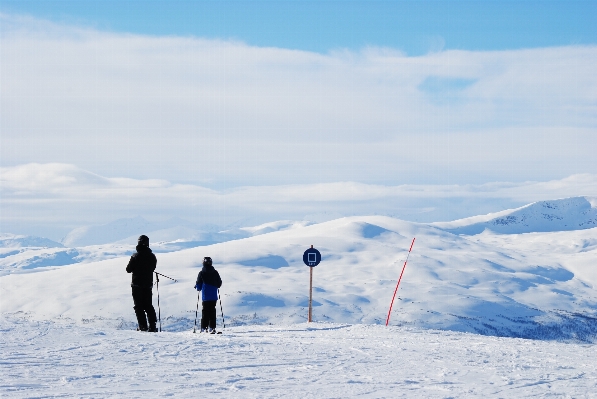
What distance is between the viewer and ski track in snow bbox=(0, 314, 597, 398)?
8477 mm

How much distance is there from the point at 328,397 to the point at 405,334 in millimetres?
9176

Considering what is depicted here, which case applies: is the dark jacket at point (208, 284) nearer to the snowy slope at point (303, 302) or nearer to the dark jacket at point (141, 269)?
the dark jacket at point (141, 269)

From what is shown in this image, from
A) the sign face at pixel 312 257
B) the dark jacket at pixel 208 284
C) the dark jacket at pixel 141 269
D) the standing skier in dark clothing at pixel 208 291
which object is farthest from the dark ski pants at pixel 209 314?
the sign face at pixel 312 257

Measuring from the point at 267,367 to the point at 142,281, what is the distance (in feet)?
19.5

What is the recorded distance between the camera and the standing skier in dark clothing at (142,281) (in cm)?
1512

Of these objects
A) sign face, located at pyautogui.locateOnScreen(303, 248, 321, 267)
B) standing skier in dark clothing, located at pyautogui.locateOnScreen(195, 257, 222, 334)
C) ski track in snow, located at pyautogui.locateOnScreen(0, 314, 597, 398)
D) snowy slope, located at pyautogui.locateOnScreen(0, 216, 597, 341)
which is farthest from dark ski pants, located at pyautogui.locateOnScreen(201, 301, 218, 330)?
snowy slope, located at pyautogui.locateOnScreen(0, 216, 597, 341)

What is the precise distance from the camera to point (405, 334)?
17.0 metres

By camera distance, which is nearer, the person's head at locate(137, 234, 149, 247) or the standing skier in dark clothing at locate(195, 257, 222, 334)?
the person's head at locate(137, 234, 149, 247)

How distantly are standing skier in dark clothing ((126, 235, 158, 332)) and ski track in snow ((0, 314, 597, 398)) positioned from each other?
7.16 feet

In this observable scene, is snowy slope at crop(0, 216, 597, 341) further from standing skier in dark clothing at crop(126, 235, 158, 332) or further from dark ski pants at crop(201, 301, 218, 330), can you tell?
standing skier in dark clothing at crop(126, 235, 158, 332)

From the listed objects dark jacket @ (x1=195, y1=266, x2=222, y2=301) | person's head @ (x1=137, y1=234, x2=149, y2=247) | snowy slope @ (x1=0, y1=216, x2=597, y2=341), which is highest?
person's head @ (x1=137, y1=234, x2=149, y2=247)

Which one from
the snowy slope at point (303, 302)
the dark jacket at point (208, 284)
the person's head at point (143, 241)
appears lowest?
the snowy slope at point (303, 302)

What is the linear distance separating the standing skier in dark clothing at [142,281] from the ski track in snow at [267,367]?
218 centimetres

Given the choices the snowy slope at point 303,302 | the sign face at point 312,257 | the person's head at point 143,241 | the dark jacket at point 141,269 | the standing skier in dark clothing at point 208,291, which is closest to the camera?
the person's head at point 143,241
